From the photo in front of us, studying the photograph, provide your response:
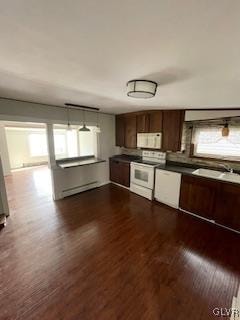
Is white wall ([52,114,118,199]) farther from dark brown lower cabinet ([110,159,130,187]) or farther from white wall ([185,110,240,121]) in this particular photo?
white wall ([185,110,240,121])

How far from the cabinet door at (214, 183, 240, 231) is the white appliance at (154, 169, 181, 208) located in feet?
2.51

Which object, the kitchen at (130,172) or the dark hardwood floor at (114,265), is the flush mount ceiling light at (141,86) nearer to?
the kitchen at (130,172)

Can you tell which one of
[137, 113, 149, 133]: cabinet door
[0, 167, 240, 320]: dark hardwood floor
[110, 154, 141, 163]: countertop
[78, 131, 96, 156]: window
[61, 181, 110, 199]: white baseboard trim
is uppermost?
[137, 113, 149, 133]: cabinet door

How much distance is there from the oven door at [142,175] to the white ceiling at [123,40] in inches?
95.2

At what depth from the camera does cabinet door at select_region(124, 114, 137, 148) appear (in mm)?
4305

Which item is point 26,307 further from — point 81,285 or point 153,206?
point 153,206

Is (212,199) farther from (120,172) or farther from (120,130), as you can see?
(120,130)

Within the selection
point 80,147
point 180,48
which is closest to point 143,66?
point 180,48

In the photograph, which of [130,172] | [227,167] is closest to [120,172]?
[130,172]

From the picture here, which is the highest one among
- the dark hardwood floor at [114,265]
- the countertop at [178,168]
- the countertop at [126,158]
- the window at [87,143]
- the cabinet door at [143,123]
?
the cabinet door at [143,123]

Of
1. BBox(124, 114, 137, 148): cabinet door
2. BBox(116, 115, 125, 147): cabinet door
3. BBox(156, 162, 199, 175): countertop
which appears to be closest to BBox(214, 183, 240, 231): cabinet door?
BBox(156, 162, 199, 175): countertop

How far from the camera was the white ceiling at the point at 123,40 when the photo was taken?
2.16 ft

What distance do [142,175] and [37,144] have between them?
20.9ft

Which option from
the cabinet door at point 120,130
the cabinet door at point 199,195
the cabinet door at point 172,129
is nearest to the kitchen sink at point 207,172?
the cabinet door at point 199,195
